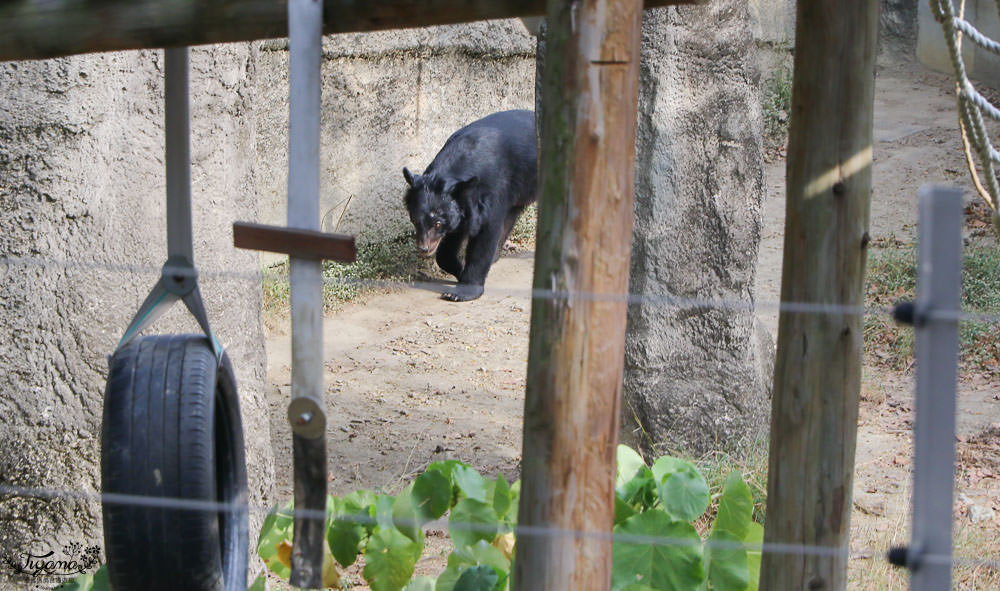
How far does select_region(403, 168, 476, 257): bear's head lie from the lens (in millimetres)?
7984

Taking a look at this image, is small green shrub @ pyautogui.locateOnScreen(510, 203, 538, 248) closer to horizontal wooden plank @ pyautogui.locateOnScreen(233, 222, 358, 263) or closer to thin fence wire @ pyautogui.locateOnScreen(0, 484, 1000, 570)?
thin fence wire @ pyautogui.locateOnScreen(0, 484, 1000, 570)

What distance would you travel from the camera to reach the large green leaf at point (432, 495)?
259 centimetres

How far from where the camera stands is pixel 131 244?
338 cm

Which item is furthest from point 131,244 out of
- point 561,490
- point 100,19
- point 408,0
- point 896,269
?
point 896,269

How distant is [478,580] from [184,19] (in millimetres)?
1359

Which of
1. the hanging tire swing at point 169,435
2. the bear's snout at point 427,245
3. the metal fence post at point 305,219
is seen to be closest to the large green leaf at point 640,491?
the hanging tire swing at point 169,435

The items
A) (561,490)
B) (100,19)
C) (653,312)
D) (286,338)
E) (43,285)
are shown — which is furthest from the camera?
(286,338)

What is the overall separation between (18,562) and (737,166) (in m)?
3.15

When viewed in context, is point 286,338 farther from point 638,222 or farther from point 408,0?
point 408,0

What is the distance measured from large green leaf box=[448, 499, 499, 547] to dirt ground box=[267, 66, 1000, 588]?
66 centimetres

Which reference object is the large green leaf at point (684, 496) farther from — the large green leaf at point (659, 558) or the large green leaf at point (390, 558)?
the large green leaf at point (390, 558)

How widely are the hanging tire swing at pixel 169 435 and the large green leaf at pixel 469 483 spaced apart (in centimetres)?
68

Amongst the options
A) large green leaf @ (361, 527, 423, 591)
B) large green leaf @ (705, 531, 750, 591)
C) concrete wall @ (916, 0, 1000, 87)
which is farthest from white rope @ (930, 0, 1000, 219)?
concrete wall @ (916, 0, 1000, 87)

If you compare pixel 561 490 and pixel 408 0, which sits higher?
pixel 408 0
